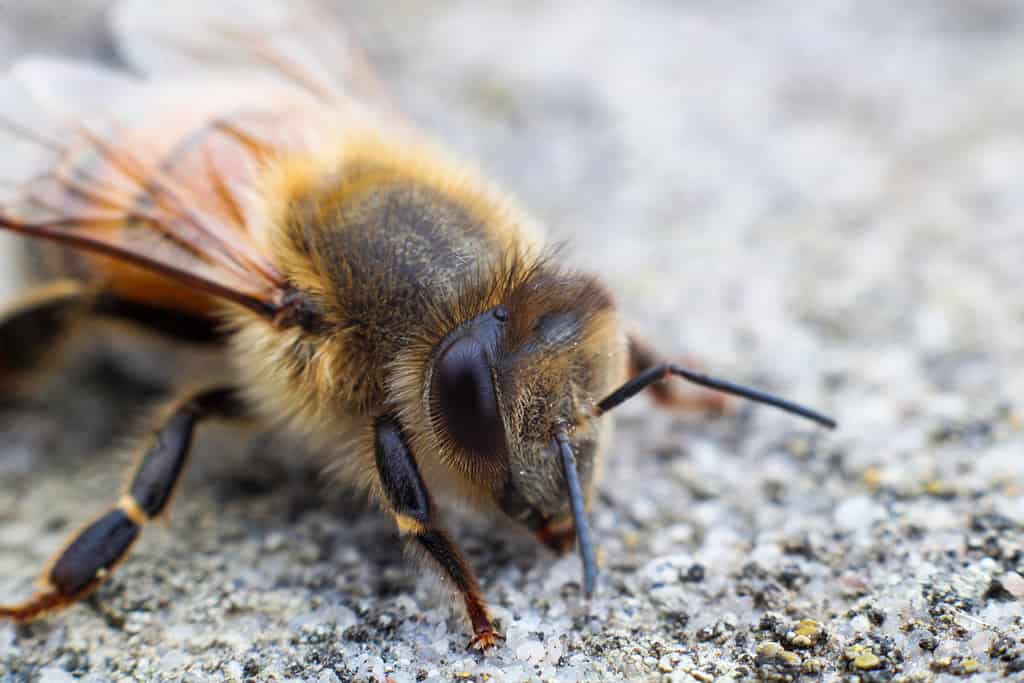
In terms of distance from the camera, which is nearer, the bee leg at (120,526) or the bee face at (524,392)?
the bee face at (524,392)

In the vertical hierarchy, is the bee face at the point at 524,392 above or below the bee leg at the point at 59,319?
above

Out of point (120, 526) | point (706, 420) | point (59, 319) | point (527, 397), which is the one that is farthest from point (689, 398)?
point (59, 319)

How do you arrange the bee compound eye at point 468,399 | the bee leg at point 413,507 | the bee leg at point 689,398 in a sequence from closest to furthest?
1. the bee compound eye at point 468,399
2. the bee leg at point 413,507
3. the bee leg at point 689,398

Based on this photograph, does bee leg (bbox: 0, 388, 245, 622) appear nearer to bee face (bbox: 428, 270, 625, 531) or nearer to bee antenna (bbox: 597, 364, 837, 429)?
bee face (bbox: 428, 270, 625, 531)

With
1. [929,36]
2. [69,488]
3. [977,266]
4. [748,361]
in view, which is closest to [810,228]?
[977,266]

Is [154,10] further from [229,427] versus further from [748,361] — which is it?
[748,361]

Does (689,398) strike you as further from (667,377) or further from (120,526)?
(120,526)

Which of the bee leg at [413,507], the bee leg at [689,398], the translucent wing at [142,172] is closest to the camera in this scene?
the bee leg at [413,507]

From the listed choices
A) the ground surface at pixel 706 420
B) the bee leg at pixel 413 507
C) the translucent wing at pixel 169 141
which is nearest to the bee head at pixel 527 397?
the bee leg at pixel 413 507

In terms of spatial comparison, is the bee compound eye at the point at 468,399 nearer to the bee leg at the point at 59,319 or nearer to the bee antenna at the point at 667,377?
the bee antenna at the point at 667,377
